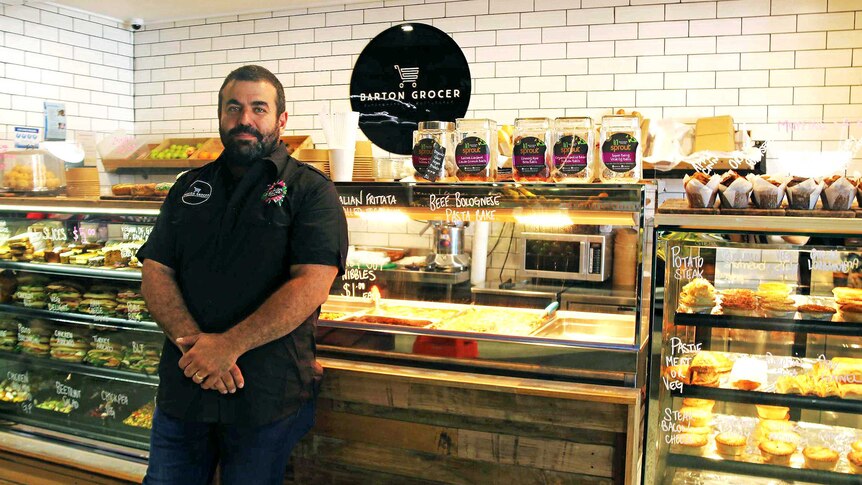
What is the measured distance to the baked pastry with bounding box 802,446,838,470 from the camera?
2.51m

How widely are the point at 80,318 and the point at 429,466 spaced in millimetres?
2054

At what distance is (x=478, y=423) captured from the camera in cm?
261

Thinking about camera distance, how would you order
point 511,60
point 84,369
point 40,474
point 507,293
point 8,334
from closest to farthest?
point 507,293 < point 40,474 < point 84,369 < point 8,334 < point 511,60

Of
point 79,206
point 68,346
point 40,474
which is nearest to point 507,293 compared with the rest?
point 79,206

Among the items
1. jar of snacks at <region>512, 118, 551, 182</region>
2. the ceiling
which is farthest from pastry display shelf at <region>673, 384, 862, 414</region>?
the ceiling

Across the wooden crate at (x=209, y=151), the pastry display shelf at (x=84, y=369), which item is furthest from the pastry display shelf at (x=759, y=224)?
the wooden crate at (x=209, y=151)

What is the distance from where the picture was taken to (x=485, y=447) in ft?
8.54

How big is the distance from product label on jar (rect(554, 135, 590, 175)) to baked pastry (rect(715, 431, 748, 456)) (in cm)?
114

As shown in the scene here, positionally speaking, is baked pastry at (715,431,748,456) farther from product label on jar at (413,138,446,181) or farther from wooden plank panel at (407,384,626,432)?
product label on jar at (413,138,446,181)

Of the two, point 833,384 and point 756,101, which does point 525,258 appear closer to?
point 833,384

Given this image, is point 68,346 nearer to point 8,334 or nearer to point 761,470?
point 8,334

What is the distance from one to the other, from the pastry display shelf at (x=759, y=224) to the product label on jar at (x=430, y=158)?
32.8 inches

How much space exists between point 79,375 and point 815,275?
354cm

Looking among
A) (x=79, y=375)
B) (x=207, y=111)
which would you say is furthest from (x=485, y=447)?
(x=207, y=111)
